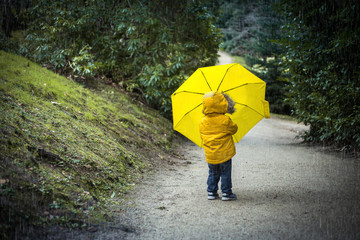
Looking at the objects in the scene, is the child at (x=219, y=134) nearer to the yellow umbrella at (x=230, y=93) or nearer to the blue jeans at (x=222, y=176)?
the blue jeans at (x=222, y=176)

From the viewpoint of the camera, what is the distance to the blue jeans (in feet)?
16.8

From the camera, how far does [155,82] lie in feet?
39.5

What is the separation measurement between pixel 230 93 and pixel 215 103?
69cm

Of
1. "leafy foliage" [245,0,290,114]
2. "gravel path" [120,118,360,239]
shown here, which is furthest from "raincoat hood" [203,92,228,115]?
"leafy foliage" [245,0,290,114]

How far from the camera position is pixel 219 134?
16.5ft

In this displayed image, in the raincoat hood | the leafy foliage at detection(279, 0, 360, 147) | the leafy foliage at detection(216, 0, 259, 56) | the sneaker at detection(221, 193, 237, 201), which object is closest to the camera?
the raincoat hood

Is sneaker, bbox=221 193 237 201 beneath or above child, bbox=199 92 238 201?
beneath

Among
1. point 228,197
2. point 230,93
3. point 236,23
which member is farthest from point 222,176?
point 236,23

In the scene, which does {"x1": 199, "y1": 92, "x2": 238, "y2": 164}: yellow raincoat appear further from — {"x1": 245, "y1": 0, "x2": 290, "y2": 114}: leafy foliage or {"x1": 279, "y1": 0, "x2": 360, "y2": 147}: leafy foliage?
{"x1": 245, "y1": 0, "x2": 290, "y2": 114}: leafy foliage

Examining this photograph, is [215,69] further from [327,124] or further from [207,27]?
[207,27]

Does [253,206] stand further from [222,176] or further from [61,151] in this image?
[61,151]

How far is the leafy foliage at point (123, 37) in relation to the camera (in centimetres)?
1159

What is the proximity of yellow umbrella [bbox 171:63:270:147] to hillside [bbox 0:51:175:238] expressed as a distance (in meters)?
1.91

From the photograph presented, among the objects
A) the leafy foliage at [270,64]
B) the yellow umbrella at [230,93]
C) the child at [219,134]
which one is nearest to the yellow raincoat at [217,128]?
the child at [219,134]
